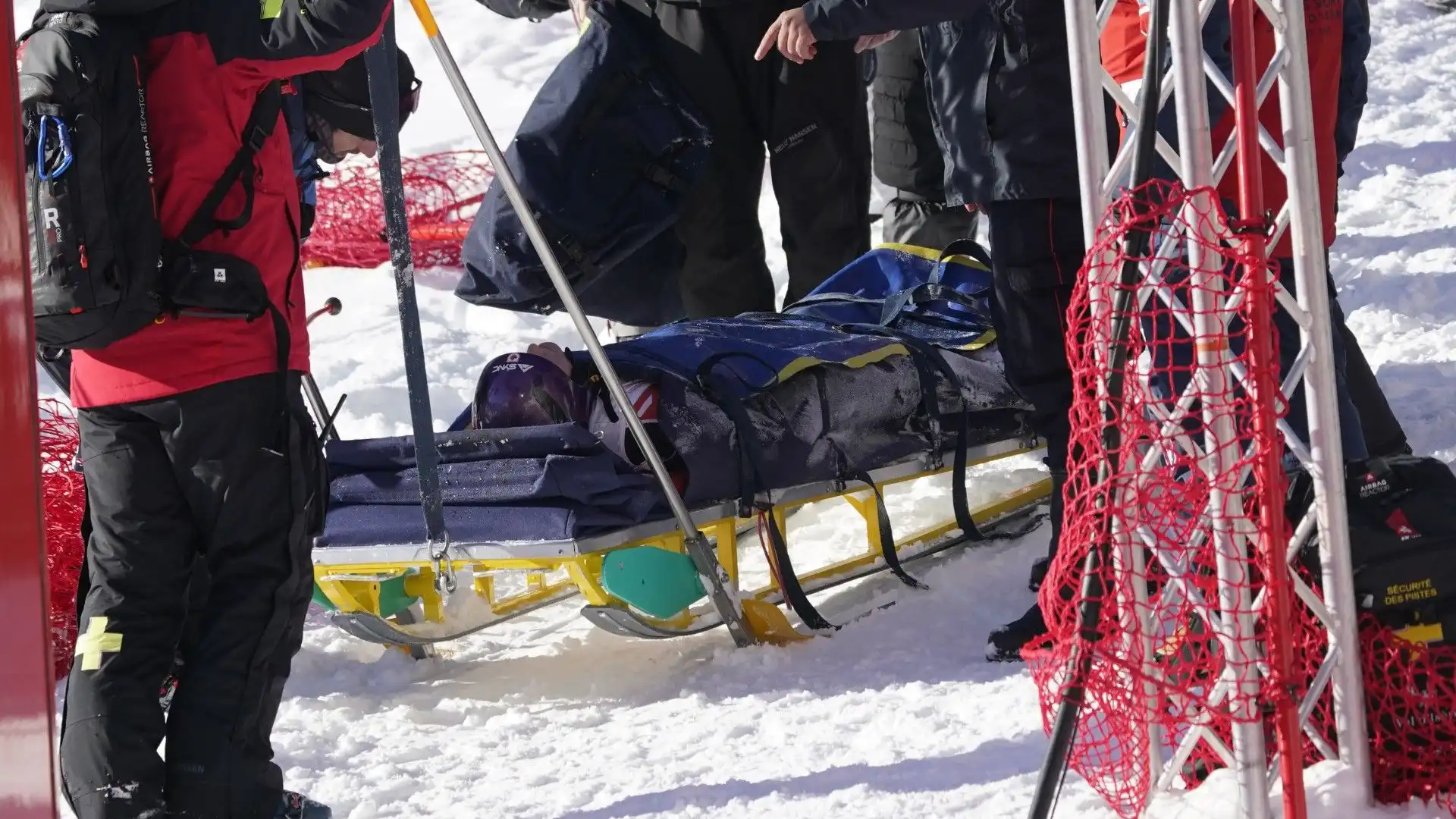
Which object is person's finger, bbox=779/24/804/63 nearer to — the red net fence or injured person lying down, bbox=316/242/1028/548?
injured person lying down, bbox=316/242/1028/548

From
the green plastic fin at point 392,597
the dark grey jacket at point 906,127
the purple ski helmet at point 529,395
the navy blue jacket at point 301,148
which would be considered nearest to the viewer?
the navy blue jacket at point 301,148

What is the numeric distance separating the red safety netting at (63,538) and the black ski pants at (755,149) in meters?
1.88

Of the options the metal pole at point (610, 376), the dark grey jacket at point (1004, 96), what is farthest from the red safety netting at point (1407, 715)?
the metal pole at point (610, 376)

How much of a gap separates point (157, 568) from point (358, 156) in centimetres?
629

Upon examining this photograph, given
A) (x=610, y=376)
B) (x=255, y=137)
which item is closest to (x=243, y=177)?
(x=255, y=137)

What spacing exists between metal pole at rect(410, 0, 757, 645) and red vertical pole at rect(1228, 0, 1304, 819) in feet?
5.46

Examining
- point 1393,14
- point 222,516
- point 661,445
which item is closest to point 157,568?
point 222,516

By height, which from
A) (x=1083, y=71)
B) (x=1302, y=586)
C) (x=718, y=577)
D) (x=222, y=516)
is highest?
(x=1083, y=71)

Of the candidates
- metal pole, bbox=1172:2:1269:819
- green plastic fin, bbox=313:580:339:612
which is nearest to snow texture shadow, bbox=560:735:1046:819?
metal pole, bbox=1172:2:1269:819

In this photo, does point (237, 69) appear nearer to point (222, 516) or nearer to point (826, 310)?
point (222, 516)

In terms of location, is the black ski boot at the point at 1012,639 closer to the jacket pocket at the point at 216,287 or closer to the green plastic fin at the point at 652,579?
the green plastic fin at the point at 652,579

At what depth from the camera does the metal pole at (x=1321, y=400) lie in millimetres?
2461

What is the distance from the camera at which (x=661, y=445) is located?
4.04m

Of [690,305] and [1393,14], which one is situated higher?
[1393,14]
